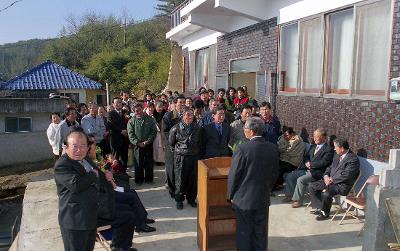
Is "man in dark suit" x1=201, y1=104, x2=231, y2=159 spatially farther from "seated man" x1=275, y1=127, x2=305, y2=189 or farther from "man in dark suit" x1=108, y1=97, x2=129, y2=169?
"man in dark suit" x1=108, y1=97, x2=129, y2=169

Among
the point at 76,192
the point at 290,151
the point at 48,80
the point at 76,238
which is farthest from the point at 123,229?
the point at 48,80

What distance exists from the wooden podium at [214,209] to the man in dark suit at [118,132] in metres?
3.69

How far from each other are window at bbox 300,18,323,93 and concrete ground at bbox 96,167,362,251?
240 centimetres

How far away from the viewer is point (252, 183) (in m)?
3.98

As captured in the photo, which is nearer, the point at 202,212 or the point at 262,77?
the point at 202,212

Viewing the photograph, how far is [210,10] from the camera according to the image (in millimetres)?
10812

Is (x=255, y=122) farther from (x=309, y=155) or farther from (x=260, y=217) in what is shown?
(x=309, y=155)

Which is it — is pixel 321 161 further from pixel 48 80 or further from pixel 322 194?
pixel 48 80

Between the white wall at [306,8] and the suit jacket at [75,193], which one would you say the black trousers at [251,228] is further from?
the white wall at [306,8]

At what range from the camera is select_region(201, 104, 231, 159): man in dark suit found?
6089mm

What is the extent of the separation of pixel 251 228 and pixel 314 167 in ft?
8.56

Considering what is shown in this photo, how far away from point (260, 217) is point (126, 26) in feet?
150

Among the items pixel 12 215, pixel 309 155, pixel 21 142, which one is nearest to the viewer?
pixel 309 155

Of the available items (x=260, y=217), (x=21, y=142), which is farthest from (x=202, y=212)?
(x=21, y=142)
